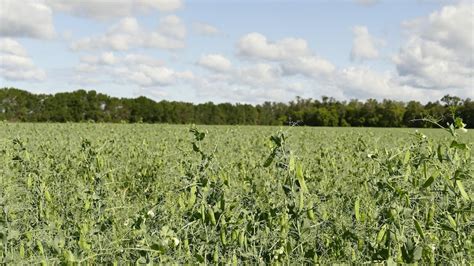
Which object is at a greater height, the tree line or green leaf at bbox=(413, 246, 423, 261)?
the tree line

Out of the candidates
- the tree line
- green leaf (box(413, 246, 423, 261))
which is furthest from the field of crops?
the tree line

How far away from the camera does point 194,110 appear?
256 feet

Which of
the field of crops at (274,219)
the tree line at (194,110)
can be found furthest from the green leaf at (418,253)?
the tree line at (194,110)

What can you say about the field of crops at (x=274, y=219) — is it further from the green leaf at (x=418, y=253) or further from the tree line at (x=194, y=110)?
the tree line at (x=194, y=110)

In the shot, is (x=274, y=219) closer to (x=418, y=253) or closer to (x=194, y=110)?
(x=418, y=253)

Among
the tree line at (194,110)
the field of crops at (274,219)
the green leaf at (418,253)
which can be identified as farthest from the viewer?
the tree line at (194,110)

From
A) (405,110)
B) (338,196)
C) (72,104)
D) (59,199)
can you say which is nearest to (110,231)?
(59,199)

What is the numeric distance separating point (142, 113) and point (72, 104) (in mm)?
10604

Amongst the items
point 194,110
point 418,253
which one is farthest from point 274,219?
point 194,110

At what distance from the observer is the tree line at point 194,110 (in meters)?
68.5

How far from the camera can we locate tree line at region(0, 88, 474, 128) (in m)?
68.5

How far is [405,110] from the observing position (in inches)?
3177

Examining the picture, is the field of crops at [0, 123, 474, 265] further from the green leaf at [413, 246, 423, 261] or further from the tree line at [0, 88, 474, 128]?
the tree line at [0, 88, 474, 128]

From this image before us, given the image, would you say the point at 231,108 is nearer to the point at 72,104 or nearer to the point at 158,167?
the point at 72,104
